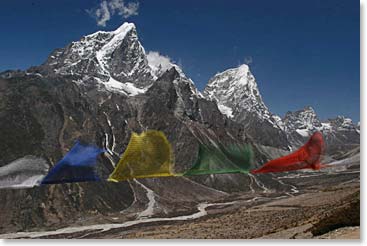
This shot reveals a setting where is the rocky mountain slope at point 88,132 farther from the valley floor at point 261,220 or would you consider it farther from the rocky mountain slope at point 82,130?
the valley floor at point 261,220

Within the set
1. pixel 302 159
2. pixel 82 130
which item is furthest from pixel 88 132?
pixel 302 159

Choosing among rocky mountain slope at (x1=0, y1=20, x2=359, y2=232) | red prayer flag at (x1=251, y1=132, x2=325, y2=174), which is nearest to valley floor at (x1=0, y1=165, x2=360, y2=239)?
red prayer flag at (x1=251, y1=132, x2=325, y2=174)

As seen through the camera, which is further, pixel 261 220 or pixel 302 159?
pixel 261 220

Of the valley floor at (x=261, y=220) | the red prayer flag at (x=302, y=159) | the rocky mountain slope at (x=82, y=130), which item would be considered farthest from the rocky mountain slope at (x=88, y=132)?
the red prayer flag at (x=302, y=159)

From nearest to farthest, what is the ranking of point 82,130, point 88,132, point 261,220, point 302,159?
point 302,159
point 261,220
point 82,130
point 88,132

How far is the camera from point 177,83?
570 ft

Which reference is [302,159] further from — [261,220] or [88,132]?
[88,132]

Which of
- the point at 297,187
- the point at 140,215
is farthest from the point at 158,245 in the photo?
the point at 297,187

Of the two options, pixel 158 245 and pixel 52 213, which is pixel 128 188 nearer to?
pixel 52 213

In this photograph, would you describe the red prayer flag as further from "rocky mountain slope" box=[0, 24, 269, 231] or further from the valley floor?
"rocky mountain slope" box=[0, 24, 269, 231]

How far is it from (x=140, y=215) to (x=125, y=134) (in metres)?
49.3

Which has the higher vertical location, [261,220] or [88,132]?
[88,132]

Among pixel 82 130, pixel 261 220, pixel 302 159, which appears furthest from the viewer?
pixel 82 130

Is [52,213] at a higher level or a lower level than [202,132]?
lower
